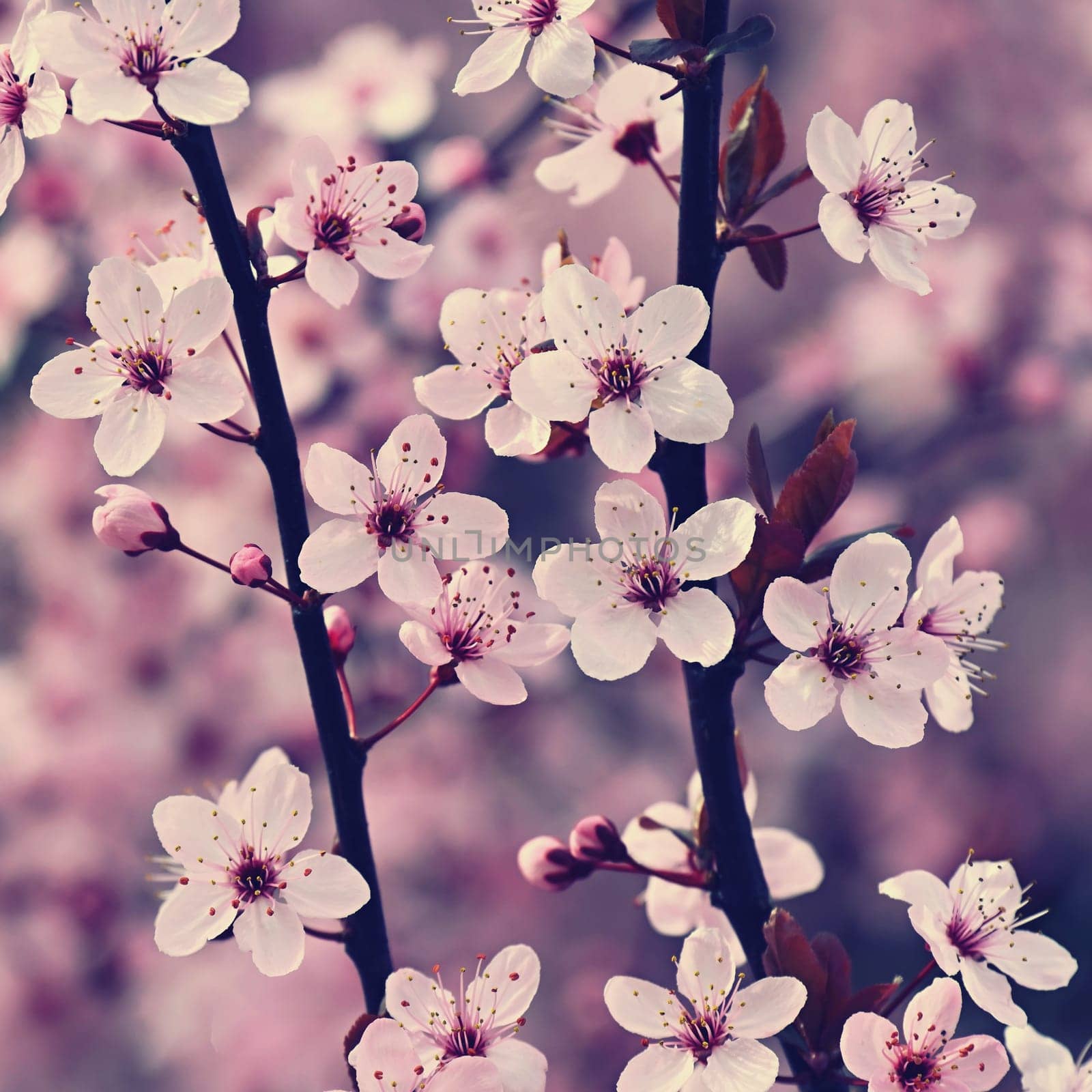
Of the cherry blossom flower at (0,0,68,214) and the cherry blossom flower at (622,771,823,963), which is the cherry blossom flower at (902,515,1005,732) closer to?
the cherry blossom flower at (622,771,823,963)

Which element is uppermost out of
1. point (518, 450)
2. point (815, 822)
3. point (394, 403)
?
point (518, 450)

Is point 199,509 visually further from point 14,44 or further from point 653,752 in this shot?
point 14,44

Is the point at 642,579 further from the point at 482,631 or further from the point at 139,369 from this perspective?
the point at 139,369

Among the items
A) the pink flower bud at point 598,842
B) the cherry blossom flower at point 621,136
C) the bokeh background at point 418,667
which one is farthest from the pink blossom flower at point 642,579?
the bokeh background at point 418,667

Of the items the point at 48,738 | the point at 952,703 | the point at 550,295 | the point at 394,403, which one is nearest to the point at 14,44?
the point at 550,295

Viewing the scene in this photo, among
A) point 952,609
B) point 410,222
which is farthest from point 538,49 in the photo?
point 952,609
